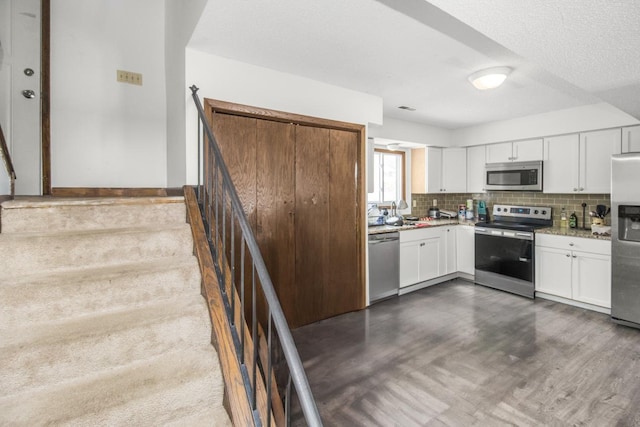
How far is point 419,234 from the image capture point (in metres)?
4.34

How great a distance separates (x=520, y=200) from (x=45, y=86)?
18.6 feet

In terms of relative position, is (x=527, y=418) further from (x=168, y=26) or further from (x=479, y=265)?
(x=168, y=26)

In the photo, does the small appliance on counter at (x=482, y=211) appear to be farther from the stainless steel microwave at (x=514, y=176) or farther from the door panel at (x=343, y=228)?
the door panel at (x=343, y=228)

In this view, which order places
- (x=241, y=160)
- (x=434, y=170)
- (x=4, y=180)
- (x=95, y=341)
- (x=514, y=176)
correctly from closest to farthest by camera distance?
(x=95, y=341) < (x=4, y=180) < (x=241, y=160) < (x=514, y=176) < (x=434, y=170)

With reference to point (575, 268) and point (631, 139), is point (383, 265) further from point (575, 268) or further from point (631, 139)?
point (631, 139)

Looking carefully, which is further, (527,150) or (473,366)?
(527,150)

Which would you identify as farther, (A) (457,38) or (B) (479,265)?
(B) (479,265)

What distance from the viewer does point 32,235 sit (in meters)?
1.78

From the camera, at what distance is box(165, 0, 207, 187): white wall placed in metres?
2.41

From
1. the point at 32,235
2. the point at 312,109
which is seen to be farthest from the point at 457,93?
the point at 32,235

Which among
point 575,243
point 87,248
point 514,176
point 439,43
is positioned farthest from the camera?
point 514,176

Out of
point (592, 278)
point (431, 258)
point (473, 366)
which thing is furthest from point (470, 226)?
point (473, 366)

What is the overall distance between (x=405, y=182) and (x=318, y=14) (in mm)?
3727

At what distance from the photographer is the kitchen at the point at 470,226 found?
1825mm
